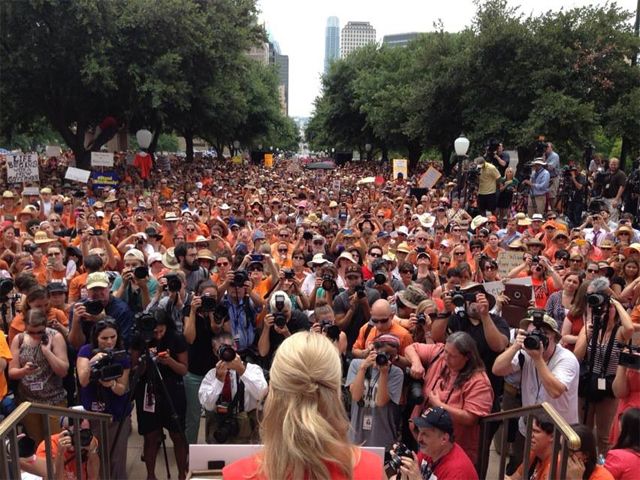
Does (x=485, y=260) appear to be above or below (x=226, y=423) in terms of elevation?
above

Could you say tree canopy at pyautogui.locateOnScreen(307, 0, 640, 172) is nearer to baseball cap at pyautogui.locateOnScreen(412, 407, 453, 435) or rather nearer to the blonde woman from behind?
baseball cap at pyautogui.locateOnScreen(412, 407, 453, 435)

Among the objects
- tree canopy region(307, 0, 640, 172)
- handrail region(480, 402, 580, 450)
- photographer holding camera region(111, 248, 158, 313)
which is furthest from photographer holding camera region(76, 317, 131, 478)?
tree canopy region(307, 0, 640, 172)

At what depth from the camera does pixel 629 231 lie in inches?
340

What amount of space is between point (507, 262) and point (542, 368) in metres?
3.72

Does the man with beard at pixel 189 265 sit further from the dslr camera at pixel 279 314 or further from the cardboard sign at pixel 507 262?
the cardboard sign at pixel 507 262

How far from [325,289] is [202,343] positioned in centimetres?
150

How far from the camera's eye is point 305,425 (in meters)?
2.02

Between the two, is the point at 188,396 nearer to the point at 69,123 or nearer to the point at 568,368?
the point at 568,368

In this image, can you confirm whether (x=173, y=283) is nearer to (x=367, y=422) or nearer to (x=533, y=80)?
(x=367, y=422)

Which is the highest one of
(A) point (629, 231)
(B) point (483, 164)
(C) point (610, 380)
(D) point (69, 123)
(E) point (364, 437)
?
(D) point (69, 123)

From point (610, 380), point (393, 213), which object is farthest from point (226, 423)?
point (393, 213)

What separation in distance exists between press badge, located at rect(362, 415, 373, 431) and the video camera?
70.4 inches

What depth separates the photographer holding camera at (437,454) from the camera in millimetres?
3387

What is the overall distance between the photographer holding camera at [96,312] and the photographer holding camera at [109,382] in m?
Answer: 0.46
